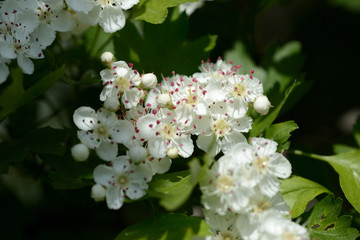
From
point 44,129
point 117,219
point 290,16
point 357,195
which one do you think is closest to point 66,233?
point 117,219

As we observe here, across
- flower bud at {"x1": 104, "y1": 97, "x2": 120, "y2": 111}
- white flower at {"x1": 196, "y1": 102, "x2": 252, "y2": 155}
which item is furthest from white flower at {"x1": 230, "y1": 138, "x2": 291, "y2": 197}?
flower bud at {"x1": 104, "y1": 97, "x2": 120, "y2": 111}

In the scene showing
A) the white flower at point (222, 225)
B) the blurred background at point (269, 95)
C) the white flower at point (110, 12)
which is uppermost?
the white flower at point (110, 12)

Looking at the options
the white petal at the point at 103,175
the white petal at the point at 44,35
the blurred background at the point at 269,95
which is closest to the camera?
the white petal at the point at 103,175

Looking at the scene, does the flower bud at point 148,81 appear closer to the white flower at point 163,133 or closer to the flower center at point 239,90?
the white flower at point 163,133

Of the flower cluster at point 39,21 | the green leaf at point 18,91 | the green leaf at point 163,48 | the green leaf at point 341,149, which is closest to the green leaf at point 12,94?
the green leaf at point 18,91

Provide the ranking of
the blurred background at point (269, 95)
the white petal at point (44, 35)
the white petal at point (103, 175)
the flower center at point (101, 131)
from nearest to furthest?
1. the white petal at point (103, 175)
2. the flower center at point (101, 131)
3. the white petal at point (44, 35)
4. the blurred background at point (269, 95)

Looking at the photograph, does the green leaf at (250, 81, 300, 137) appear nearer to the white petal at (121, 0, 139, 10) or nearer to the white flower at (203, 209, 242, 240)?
the white flower at (203, 209, 242, 240)

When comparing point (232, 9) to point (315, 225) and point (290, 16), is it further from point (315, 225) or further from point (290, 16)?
point (315, 225)

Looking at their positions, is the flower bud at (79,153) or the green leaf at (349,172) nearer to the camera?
the flower bud at (79,153)
